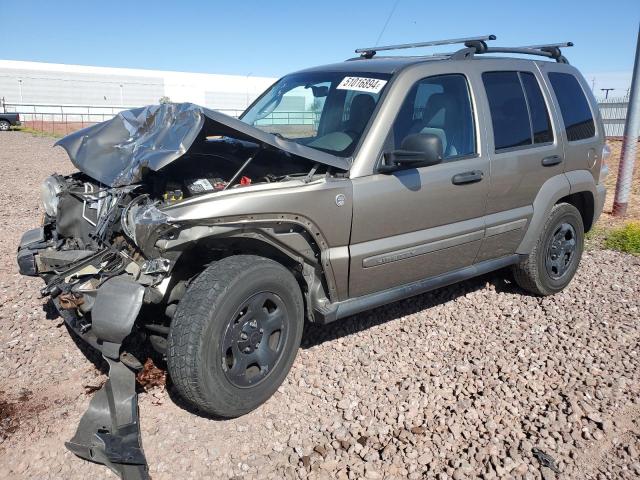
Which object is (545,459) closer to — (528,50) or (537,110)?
(537,110)

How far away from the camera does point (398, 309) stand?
15.6ft

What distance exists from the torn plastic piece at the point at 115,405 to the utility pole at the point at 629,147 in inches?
313

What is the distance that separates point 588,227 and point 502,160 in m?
1.82

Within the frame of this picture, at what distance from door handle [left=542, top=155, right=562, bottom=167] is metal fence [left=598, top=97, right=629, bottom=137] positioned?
2101 centimetres

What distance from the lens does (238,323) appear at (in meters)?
3.17

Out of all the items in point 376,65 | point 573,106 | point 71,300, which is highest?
point 376,65

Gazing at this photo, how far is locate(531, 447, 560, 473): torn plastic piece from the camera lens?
2861 mm

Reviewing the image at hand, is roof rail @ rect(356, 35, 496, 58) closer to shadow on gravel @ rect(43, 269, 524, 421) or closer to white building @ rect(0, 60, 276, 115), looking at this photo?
shadow on gravel @ rect(43, 269, 524, 421)

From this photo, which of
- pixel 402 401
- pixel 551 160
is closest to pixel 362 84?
pixel 551 160

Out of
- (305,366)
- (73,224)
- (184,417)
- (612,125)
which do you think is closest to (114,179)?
(73,224)

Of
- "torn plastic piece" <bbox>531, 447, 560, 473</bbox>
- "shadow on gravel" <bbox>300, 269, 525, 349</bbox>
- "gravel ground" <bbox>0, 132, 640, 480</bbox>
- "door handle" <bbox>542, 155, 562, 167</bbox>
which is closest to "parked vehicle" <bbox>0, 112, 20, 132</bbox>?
"gravel ground" <bbox>0, 132, 640, 480</bbox>

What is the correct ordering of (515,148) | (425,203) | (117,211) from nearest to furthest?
(117,211) < (425,203) < (515,148)

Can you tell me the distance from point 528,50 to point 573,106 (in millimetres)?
656

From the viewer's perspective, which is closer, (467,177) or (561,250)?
(467,177)
